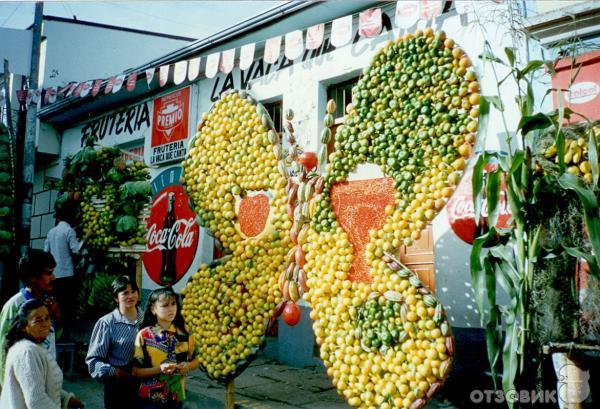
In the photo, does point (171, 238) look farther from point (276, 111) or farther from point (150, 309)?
point (150, 309)

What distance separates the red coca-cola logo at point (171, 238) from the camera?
6488 millimetres

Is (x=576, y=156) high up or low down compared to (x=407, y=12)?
down

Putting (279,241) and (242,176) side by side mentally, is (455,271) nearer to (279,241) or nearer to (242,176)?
(279,241)

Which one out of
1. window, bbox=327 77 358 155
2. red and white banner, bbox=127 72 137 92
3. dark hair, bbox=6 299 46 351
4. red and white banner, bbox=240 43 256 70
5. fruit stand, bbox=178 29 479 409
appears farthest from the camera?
red and white banner, bbox=127 72 137 92

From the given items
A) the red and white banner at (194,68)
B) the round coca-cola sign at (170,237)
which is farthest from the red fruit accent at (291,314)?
the red and white banner at (194,68)

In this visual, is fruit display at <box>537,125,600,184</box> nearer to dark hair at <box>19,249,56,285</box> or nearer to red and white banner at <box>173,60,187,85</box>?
dark hair at <box>19,249,56,285</box>

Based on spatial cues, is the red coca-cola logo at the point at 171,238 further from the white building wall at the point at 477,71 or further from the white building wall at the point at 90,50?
the white building wall at the point at 90,50

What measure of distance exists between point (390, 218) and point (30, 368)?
2.58 meters

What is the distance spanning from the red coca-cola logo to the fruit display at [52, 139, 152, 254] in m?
0.35

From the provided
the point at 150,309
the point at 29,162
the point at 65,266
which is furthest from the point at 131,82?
the point at 150,309

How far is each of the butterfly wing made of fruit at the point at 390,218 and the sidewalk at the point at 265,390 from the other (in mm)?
1377

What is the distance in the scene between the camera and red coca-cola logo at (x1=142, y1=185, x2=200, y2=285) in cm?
649

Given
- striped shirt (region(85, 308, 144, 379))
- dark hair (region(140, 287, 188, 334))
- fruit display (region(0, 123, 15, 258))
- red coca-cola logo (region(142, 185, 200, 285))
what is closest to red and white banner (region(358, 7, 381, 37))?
red coca-cola logo (region(142, 185, 200, 285))

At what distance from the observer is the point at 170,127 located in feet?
29.8
